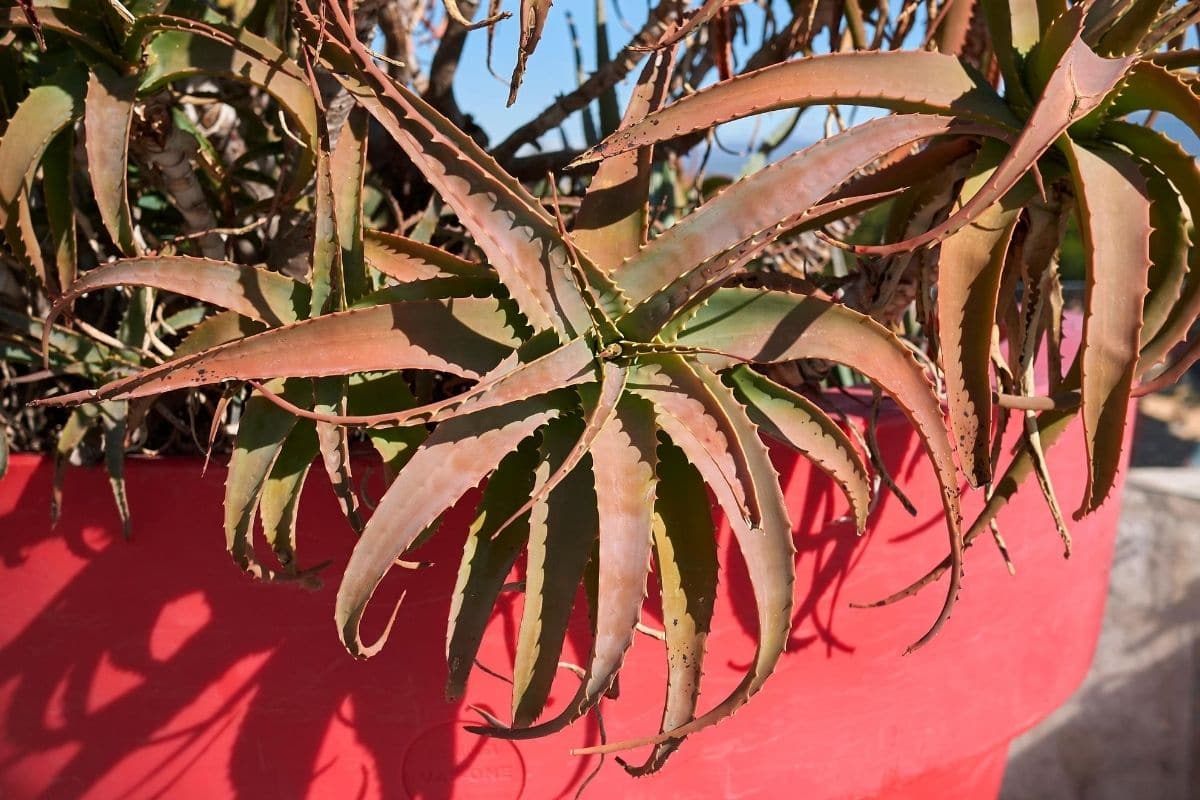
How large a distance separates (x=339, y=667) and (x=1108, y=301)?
1.17ft

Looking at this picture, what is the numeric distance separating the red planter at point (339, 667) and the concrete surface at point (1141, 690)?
2.55 feet

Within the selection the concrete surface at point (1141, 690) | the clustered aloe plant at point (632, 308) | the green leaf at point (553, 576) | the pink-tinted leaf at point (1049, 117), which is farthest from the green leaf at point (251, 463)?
the concrete surface at point (1141, 690)

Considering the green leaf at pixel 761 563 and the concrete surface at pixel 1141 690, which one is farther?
the concrete surface at pixel 1141 690

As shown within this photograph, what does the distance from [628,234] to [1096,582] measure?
421 mm

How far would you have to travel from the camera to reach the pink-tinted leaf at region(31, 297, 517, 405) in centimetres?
34

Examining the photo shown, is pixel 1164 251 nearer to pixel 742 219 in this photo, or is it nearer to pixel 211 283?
pixel 742 219

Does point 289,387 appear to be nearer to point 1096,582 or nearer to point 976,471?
point 976,471

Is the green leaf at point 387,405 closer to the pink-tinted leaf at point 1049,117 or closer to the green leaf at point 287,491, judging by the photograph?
the green leaf at point 287,491

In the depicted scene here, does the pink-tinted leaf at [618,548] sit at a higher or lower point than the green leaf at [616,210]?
lower

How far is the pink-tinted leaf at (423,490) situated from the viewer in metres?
0.34

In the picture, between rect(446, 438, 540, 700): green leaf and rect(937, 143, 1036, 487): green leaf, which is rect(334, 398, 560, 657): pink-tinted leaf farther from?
rect(937, 143, 1036, 487): green leaf

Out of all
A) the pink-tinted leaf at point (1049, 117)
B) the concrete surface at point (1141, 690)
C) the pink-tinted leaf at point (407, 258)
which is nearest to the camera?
the pink-tinted leaf at point (1049, 117)

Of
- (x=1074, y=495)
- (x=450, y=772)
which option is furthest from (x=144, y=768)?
(x=1074, y=495)

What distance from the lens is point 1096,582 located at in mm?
630
